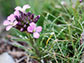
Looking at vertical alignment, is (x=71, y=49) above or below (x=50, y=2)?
below

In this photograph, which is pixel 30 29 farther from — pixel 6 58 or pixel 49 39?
pixel 6 58

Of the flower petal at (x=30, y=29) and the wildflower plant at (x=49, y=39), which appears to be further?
the wildflower plant at (x=49, y=39)

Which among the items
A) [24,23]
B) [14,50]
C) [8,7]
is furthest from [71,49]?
[8,7]

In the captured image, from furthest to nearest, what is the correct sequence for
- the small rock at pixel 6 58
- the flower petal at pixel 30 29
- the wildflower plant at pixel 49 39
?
the small rock at pixel 6 58 → the wildflower plant at pixel 49 39 → the flower petal at pixel 30 29

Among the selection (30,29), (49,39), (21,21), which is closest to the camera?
(30,29)

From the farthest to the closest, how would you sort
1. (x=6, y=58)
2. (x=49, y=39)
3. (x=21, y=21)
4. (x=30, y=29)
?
(x=6, y=58) → (x=49, y=39) → (x=21, y=21) → (x=30, y=29)

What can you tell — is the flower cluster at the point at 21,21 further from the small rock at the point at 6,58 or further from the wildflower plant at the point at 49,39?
the small rock at the point at 6,58

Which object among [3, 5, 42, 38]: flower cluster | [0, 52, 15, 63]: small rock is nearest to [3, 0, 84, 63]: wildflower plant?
[3, 5, 42, 38]: flower cluster

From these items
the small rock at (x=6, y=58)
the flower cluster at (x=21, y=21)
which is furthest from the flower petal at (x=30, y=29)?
the small rock at (x=6, y=58)

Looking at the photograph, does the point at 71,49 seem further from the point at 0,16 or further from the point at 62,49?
the point at 0,16

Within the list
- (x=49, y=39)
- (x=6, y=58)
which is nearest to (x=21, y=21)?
(x=49, y=39)

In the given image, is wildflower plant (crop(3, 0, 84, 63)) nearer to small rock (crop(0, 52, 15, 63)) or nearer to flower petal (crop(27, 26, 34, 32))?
flower petal (crop(27, 26, 34, 32))
